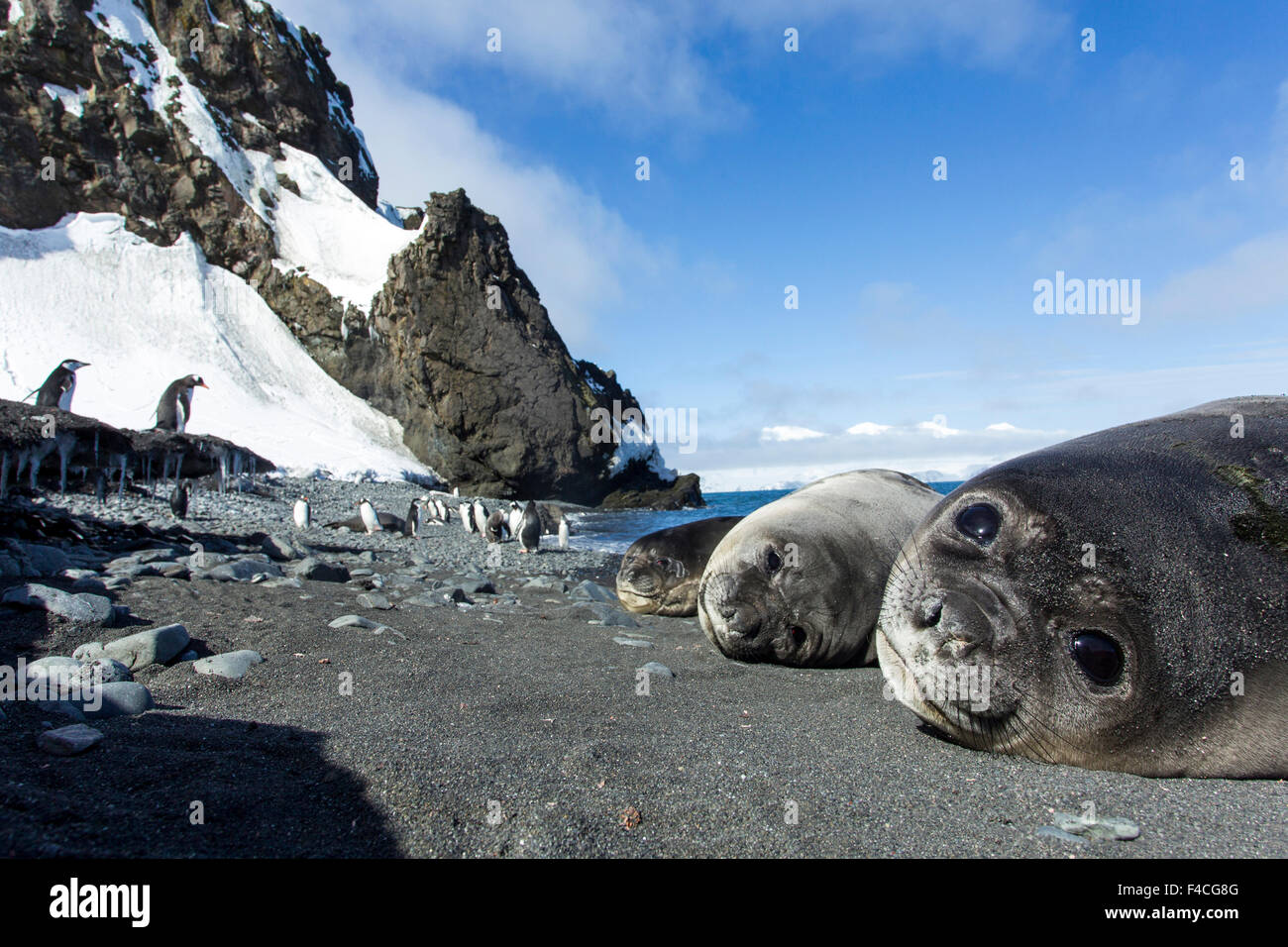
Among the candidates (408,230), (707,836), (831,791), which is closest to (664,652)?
(831,791)

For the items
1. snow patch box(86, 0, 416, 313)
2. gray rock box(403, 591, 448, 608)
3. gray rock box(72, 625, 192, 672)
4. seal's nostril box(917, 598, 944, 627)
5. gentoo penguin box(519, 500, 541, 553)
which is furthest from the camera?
snow patch box(86, 0, 416, 313)

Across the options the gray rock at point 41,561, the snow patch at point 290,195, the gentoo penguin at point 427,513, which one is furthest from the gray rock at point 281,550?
the snow patch at point 290,195

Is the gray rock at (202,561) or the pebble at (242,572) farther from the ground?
the gray rock at (202,561)

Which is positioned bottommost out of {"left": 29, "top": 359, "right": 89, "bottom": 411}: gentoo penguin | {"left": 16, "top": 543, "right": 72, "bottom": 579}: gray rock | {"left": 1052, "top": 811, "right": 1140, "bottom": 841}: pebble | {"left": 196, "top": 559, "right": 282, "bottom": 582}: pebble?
{"left": 1052, "top": 811, "right": 1140, "bottom": 841}: pebble

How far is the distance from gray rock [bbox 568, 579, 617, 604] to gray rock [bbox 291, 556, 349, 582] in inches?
101

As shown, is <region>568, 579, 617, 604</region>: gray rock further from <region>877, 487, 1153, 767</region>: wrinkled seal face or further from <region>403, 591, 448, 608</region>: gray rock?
<region>877, 487, 1153, 767</region>: wrinkled seal face

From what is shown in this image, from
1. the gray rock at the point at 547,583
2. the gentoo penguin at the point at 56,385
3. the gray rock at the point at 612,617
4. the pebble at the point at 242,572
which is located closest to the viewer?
the pebble at the point at 242,572

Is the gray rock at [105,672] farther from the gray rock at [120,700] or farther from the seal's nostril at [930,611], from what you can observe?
the seal's nostril at [930,611]

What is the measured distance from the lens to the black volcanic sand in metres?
2.01

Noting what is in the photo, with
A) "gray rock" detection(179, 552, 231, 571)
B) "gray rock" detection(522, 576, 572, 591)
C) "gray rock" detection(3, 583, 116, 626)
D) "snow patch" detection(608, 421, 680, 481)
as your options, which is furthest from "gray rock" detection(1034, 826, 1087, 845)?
"snow patch" detection(608, 421, 680, 481)

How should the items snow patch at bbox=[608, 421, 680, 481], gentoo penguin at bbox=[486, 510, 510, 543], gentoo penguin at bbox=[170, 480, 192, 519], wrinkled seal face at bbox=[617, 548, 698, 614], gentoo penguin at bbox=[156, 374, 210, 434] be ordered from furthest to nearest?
1. snow patch at bbox=[608, 421, 680, 481]
2. gentoo penguin at bbox=[156, 374, 210, 434]
3. gentoo penguin at bbox=[486, 510, 510, 543]
4. gentoo penguin at bbox=[170, 480, 192, 519]
5. wrinkled seal face at bbox=[617, 548, 698, 614]

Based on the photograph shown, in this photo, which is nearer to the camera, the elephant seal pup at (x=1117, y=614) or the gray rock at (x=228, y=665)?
the elephant seal pup at (x=1117, y=614)

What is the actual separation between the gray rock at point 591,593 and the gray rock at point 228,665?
4.53 m

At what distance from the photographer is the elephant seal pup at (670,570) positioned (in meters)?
7.50
